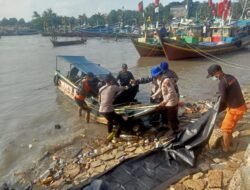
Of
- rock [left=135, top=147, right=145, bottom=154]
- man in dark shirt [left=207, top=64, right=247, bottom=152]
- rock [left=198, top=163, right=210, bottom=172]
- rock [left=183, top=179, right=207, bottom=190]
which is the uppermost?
man in dark shirt [left=207, top=64, right=247, bottom=152]

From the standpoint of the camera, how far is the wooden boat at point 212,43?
2416cm

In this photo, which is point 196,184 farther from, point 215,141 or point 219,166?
point 215,141

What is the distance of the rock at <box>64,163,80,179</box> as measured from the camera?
21.4ft

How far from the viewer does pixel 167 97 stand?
6.91 metres

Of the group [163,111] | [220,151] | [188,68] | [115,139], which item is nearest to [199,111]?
[163,111]

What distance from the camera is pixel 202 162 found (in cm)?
557

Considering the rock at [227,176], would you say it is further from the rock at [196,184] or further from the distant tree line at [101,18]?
the distant tree line at [101,18]

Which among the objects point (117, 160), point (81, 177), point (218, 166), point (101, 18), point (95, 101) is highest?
point (101, 18)

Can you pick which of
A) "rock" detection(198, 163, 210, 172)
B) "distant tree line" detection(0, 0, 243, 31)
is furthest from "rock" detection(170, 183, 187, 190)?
"distant tree line" detection(0, 0, 243, 31)

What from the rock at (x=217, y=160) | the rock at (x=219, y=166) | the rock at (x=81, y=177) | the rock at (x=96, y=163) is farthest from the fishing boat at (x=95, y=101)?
the rock at (x=219, y=166)

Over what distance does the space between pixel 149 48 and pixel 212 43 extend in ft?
18.8

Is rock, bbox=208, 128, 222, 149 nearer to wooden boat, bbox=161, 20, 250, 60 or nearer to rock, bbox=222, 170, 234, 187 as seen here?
rock, bbox=222, 170, 234, 187

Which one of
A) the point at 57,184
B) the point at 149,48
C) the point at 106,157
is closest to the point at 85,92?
the point at 106,157

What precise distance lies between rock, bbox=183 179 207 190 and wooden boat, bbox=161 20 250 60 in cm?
1918
